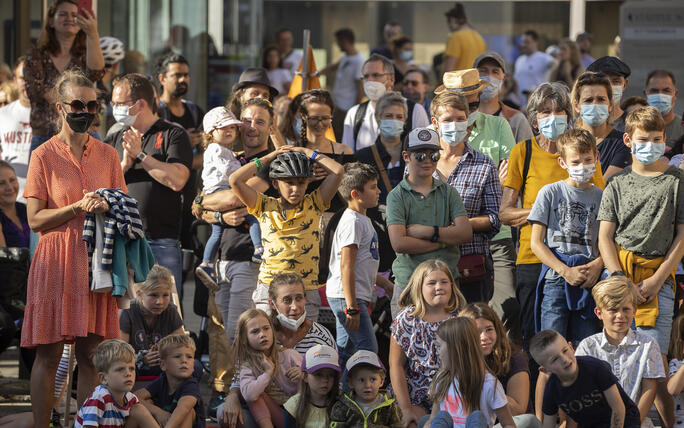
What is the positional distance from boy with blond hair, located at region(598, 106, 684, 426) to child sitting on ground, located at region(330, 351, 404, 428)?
145 cm

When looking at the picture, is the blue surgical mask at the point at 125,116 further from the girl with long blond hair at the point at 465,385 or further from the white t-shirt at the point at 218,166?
the girl with long blond hair at the point at 465,385

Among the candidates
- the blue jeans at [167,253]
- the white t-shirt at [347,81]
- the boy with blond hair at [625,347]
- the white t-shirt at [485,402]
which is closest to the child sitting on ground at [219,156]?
the blue jeans at [167,253]

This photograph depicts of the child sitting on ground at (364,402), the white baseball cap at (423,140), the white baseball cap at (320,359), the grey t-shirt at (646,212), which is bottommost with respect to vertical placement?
the child sitting on ground at (364,402)

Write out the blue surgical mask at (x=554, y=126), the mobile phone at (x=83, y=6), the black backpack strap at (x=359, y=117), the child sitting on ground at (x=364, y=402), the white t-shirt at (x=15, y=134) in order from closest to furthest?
1. the child sitting on ground at (x=364, y=402)
2. the blue surgical mask at (x=554, y=126)
3. the mobile phone at (x=83, y=6)
4. the black backpack strap at (x=359, y=117)
5. the white t-shirt at (x=15, y=134)

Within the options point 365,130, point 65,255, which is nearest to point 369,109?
point 365,130

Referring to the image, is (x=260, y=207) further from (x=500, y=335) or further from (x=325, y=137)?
(x=500, y=335)

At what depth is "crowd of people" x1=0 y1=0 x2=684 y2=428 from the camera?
6.31 m

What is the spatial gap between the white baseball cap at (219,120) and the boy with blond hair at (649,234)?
251 cm

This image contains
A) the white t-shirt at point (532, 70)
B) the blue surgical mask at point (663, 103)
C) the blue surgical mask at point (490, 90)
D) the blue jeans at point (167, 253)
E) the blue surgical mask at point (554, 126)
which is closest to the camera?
the blue surgical mask at point (554, 126)

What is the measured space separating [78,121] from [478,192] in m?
2.49

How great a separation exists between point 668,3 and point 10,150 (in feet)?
20.0

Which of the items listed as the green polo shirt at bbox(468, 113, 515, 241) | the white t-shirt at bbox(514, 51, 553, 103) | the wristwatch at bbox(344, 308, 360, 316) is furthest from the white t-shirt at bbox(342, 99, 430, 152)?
the white t-shirt at bbox(514, 51, 553, 103)

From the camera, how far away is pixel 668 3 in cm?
1124

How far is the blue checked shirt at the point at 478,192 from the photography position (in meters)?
7.35
